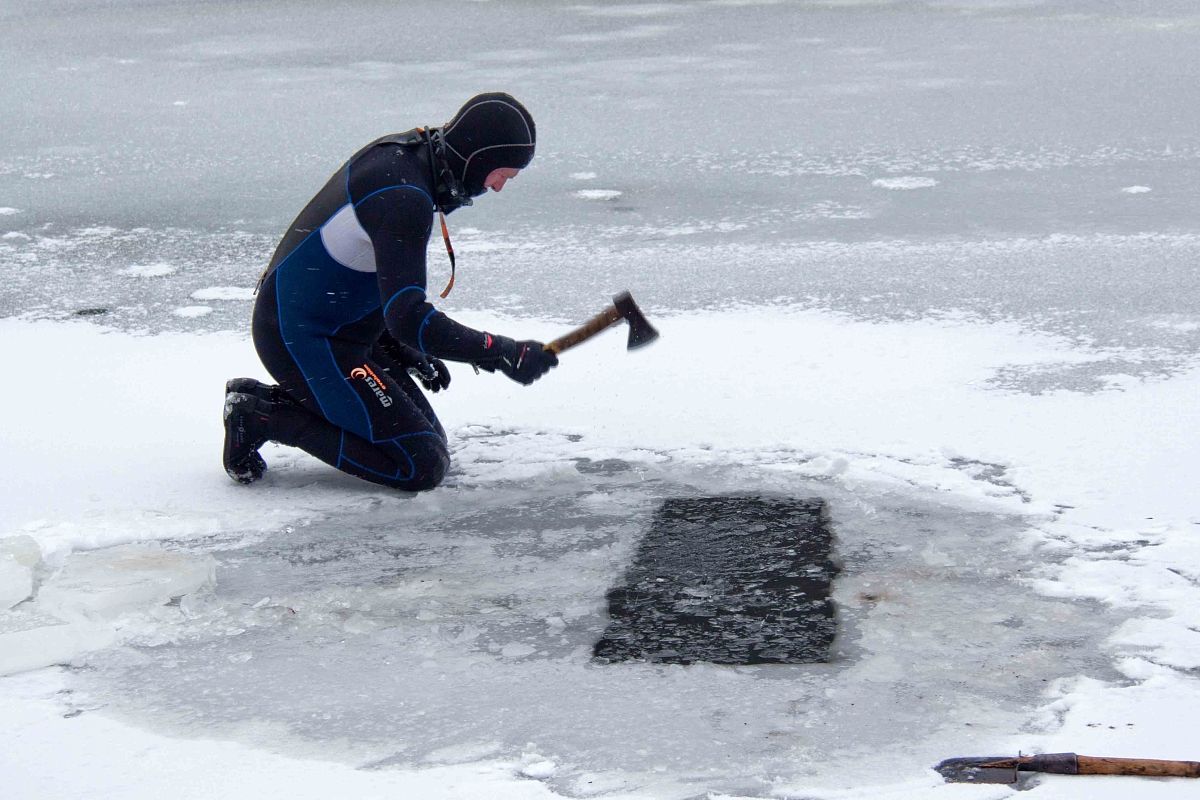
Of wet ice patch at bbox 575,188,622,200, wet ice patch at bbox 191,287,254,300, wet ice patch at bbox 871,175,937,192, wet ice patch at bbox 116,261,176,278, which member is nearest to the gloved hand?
wet ice patch at bbox 191,287,254,300

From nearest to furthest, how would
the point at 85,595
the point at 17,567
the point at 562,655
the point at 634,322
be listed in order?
the point at 562,655
the point at 85,595
the point at 17,567
the point at 634,322

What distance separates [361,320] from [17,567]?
1.07 m

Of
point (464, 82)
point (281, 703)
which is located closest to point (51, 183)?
point (464, 82)

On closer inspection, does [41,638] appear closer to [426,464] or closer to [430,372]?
[426,464]

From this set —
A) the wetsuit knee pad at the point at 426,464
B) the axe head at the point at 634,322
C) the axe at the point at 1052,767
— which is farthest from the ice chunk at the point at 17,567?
the axe at the point at 1052,767

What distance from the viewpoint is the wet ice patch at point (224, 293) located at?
5.42 metres

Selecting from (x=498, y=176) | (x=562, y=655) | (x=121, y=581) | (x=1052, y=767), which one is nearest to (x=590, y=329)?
(x=498, y=176)

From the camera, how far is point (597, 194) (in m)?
6.79

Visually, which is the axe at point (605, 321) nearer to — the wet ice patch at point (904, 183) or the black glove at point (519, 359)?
the black glove at point (519, 359)

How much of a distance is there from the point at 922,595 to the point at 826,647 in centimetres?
33

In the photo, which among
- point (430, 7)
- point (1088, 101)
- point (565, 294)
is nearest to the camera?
point (565, 294)

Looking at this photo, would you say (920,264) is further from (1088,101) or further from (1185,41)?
(1185,41)

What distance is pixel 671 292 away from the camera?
5.37m

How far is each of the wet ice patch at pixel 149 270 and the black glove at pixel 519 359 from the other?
265 cm
